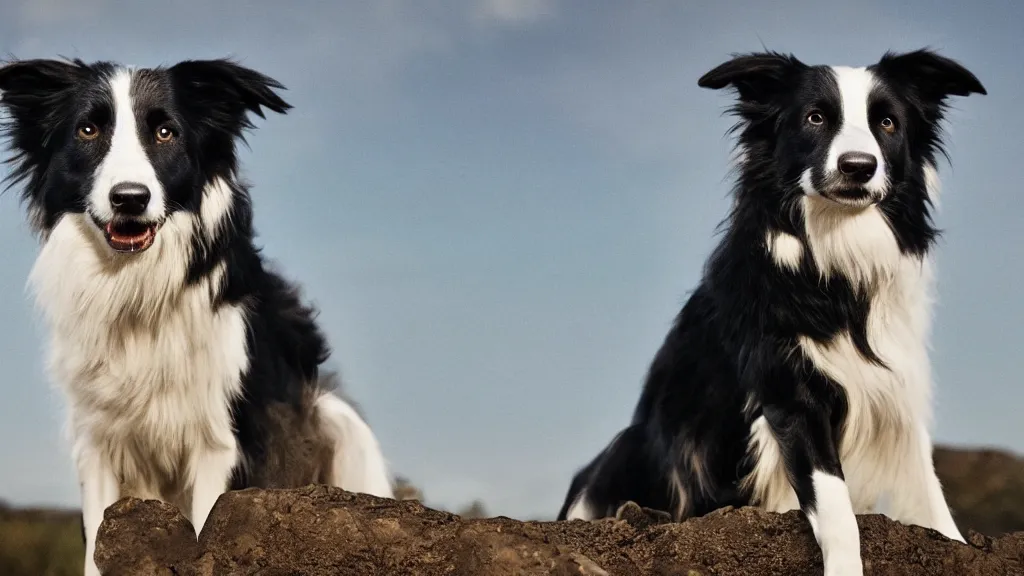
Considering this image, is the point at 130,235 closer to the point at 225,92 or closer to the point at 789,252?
Answer: the point at 225,92

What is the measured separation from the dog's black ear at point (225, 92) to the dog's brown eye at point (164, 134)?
219mm

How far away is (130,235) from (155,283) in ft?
0.98

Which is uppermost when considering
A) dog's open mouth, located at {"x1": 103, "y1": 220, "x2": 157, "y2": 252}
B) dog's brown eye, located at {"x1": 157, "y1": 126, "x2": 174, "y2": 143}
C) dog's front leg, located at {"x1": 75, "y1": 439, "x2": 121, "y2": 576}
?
dog's brown eye, located at {"x1": 157, "y1": 126, "x2": 174, "y2": 143}

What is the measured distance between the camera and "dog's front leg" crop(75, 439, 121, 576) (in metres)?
5.57

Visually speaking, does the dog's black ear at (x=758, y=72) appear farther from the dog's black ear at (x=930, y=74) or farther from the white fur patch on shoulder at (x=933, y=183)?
the white fur patch on shoulder at (x=933, y=183)

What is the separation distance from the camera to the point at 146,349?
555 centimetres

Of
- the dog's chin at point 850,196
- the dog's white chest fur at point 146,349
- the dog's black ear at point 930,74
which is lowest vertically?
the dog's white chest fur at point 146,349

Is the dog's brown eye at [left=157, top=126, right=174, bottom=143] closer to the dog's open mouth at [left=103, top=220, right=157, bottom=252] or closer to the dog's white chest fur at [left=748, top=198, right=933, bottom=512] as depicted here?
the dog's open mouth at [left=103, top=220, right=157, bottom=252]

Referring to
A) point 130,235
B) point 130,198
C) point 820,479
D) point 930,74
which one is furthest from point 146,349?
point 930,74

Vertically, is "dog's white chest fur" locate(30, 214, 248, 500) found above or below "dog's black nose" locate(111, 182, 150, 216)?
below

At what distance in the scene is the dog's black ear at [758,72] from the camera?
5.34 m

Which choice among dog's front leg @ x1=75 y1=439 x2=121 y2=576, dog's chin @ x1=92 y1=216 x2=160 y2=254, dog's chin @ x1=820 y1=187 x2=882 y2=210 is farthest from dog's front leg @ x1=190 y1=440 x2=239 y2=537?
dog's chin @ x1=820 y1=187 x2=882 y2=210

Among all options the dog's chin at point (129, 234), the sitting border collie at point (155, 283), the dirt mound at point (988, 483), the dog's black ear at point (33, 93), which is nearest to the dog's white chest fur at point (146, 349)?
the sitting border collie at point (155, 283)

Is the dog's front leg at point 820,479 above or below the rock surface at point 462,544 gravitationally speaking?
above
